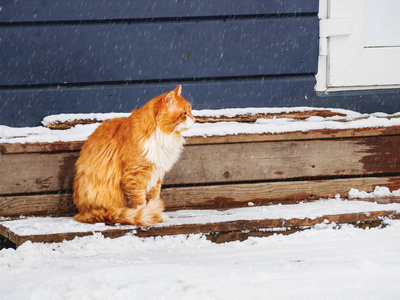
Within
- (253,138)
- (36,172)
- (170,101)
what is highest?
(170,101)

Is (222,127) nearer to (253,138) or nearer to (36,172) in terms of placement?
(253,138)

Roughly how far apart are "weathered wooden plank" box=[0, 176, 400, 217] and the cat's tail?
40 cm

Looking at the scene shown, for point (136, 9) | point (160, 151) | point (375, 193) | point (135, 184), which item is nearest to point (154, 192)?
point (135, 184)

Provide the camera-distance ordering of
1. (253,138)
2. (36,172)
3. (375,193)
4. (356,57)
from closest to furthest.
→ (36,172)
(253,138)
(375,193)
(356,57)

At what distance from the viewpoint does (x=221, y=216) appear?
9.36ft

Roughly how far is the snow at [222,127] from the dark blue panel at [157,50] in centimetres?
28

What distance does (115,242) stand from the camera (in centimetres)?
252

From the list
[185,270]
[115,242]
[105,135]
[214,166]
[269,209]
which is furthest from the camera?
[214,166]

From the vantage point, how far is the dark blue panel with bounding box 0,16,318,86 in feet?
11.2

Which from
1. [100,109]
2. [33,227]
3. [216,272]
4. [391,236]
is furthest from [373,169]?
[33,227]

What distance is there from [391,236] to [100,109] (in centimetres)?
203

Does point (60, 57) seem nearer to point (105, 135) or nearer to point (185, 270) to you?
point (105, 135)

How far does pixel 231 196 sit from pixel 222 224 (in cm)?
60

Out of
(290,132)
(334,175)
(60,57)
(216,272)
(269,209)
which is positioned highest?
(60,57)
